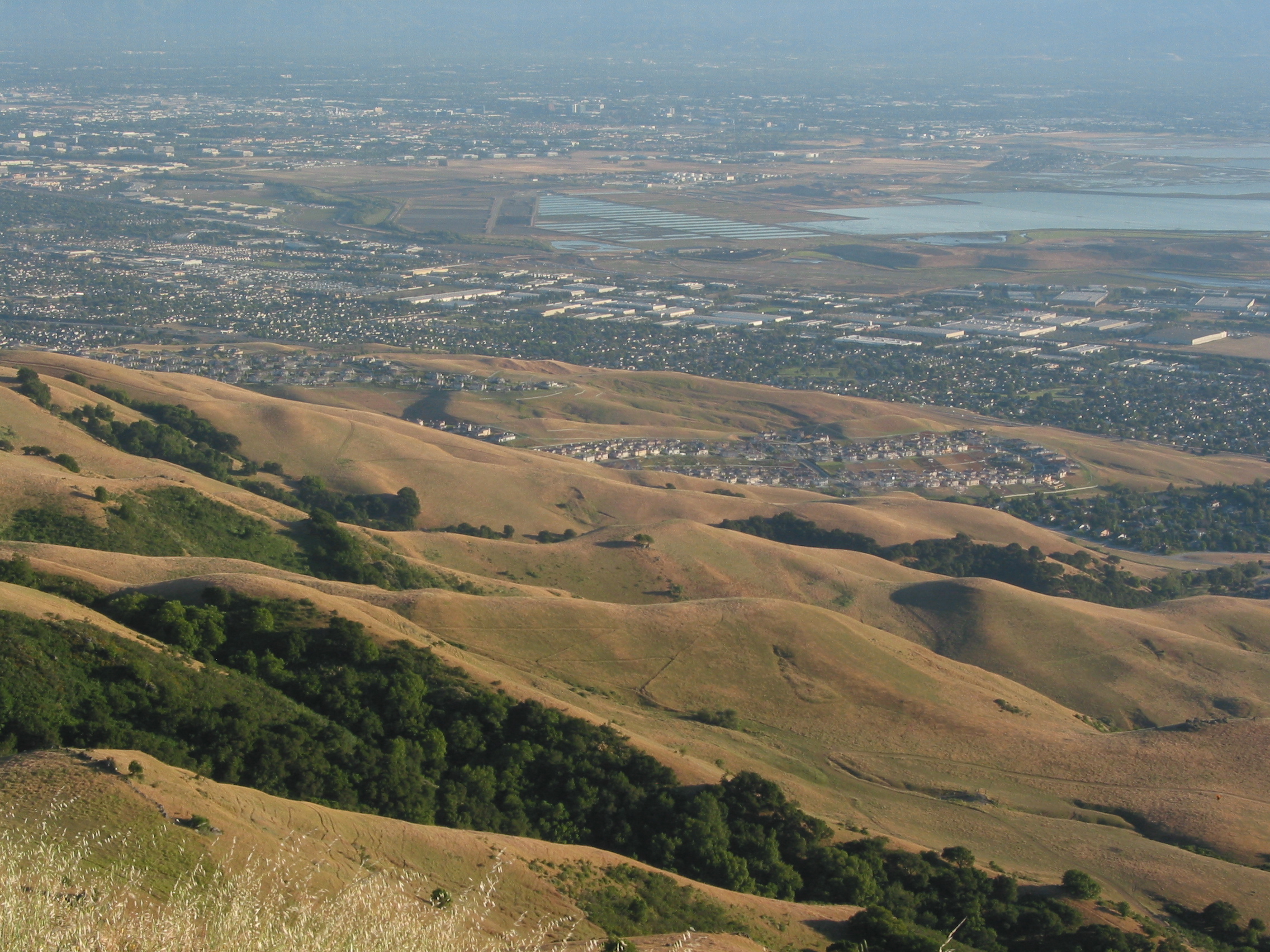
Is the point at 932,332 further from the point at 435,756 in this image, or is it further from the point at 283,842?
the point at 283,842

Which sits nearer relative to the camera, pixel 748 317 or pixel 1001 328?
pixel 1001 328

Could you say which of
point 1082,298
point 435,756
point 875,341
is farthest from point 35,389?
point 1082,298

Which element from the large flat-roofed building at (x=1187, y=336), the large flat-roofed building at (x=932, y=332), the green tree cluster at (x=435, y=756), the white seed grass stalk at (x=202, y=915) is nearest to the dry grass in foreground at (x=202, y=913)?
the white seed grass stalk at (x=202, y=915)

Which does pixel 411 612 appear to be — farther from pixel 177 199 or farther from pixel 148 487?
pixel 177 199

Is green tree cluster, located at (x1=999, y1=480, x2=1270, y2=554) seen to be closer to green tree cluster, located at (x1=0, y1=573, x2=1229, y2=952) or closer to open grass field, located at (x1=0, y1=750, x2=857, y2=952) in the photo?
green tree cluster, located at (x1=0, y1=573, x2=1229, y2=952)

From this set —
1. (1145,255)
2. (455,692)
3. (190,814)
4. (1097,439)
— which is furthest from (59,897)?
(1145,255)

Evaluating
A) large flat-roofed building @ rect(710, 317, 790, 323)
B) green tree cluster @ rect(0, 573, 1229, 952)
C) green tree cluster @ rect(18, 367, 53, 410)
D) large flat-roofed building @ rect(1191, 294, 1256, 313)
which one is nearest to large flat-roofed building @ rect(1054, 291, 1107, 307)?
large flat-roofed building @ rect(1191, 294, 1256, 313)

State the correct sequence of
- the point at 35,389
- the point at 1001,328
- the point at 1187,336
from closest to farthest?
1. the point at 35,389
2. the point at 1187,336
3. the point at 1001,328
